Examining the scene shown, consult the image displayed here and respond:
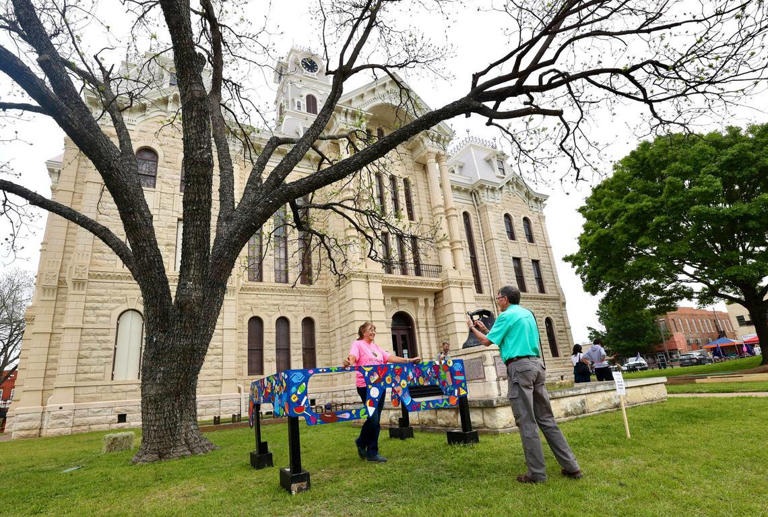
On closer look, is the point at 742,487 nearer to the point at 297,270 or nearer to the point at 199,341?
the point at 199,341

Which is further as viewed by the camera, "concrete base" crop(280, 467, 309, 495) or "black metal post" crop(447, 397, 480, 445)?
"black metal post" crop(447, 397, 480, 445)

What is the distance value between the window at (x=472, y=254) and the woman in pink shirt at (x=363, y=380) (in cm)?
2135

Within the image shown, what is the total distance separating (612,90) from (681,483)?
709 centimetres

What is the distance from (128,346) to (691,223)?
25365 mm

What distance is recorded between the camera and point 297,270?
21.1m

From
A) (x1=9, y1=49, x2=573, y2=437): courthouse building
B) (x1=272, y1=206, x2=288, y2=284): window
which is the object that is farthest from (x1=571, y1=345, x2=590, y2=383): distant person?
(x1=272, y1=206, x2=288, y2=284): window

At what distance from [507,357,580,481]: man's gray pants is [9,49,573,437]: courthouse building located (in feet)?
24.3

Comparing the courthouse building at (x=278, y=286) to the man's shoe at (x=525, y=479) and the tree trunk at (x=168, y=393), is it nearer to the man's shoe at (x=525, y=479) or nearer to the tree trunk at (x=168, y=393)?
the tree trunk at (x=168, y=393)

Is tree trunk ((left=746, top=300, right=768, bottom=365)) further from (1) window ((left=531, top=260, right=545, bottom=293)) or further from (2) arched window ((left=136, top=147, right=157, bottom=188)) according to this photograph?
(2) arched window ((left=136, top=147, right=157, bottom=188))

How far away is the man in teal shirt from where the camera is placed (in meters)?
3.76

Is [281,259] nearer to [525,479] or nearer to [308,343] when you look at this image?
[308,343]

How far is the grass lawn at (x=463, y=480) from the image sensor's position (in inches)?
126

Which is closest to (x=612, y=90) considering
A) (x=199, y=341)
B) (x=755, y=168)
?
(x=199, y=341)

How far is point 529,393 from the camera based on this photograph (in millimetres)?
3955
